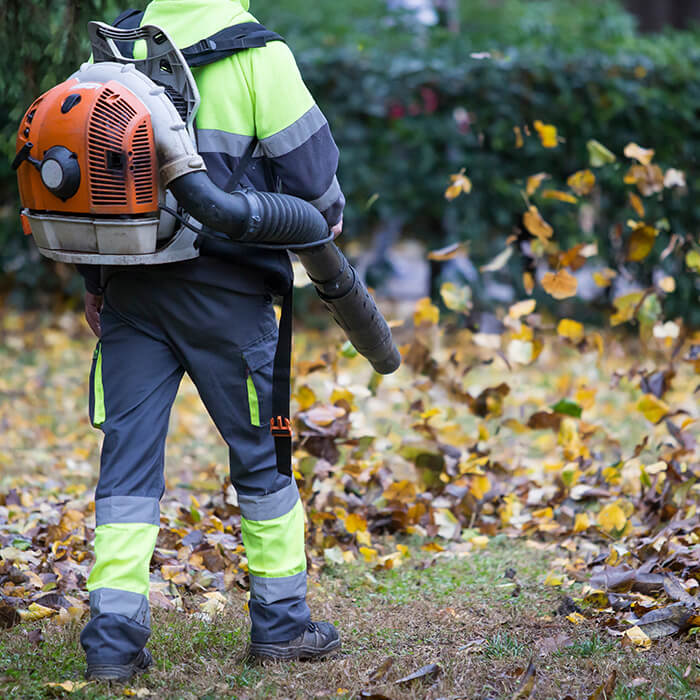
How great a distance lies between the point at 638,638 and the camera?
118 inches

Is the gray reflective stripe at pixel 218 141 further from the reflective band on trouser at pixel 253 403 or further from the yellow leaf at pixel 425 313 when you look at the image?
the yellow leaf at pixel 425 313

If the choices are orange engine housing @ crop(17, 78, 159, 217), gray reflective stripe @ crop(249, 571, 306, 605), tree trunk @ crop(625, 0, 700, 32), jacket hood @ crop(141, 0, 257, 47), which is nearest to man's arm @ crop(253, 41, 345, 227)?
jacket hood @ crop(141, 0, 257, 47)

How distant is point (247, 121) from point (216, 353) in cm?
61

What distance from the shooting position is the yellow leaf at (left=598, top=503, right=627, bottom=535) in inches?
155

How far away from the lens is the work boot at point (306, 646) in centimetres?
284

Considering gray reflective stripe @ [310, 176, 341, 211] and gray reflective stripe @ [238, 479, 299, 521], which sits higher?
gray reflective stripe @ [310, 176, 341, 211]

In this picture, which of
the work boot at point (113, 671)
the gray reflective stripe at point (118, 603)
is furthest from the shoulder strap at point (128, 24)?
the work boot at point (113, 671)

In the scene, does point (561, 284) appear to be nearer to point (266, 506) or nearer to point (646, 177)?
point (646, 177)

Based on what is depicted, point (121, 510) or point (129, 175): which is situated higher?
point (129, 175)

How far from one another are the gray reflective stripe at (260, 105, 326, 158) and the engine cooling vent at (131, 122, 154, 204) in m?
0.33

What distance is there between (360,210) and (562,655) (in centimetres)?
482

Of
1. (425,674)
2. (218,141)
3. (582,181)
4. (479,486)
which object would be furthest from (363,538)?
(218,141)

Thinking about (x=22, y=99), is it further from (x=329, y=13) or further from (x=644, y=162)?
(x=329, y=13)

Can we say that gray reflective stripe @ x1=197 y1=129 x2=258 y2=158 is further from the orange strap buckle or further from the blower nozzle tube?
the orange strap buckle
